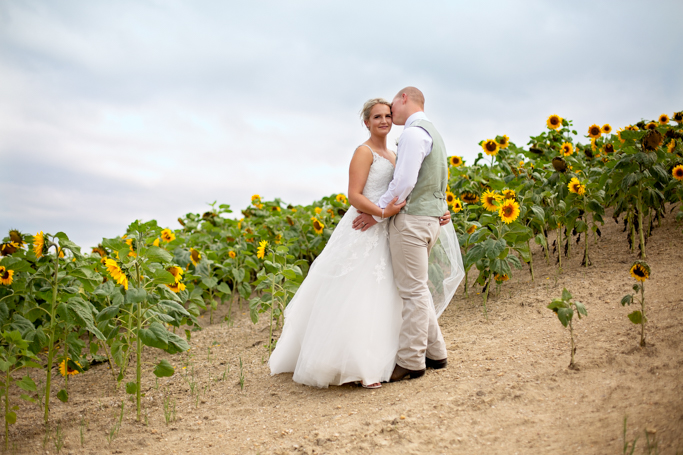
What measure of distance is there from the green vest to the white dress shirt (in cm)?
7

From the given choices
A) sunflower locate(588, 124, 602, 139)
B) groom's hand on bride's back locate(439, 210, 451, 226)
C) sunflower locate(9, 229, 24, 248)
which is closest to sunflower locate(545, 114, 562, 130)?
sunflower locate(588, 124, 602, 139)

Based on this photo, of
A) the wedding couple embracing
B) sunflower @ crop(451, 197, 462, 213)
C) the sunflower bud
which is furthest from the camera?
sunflower @ crop(451, 197, 462, 213)

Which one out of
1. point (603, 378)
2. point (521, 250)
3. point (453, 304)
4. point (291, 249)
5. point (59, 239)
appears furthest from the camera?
point (291, 249)

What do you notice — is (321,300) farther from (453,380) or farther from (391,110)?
(391,110)

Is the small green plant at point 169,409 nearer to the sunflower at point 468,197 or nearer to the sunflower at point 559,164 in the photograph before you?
the sunflower at point 468,197

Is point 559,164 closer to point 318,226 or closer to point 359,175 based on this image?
point 359,175

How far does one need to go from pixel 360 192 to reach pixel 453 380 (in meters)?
1.42

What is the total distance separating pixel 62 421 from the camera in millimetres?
3572

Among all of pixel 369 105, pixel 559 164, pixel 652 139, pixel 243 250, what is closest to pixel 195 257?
pixel 243 250

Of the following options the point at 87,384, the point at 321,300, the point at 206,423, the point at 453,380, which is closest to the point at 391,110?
the point at 321,300

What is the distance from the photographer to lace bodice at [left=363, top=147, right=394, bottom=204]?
11.7 feet

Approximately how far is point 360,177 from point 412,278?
780mm

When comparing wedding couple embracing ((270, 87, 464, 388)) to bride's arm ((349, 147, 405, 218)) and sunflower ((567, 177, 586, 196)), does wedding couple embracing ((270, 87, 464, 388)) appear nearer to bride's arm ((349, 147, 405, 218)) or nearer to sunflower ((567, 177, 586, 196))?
bride's arm ((349, 147, 405, 218))

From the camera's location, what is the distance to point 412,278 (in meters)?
3.46
